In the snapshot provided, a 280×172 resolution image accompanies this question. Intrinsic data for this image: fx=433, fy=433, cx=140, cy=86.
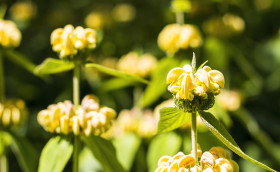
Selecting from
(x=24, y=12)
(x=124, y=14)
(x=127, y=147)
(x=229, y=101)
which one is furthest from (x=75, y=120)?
(x=24, y=12)

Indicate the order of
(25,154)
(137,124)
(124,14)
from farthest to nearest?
(124,14), (137,124), (25,154)

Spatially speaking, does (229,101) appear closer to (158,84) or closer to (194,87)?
(158,84)

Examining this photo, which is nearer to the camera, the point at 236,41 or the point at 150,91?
the point at 150,91

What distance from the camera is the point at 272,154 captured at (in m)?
1.72

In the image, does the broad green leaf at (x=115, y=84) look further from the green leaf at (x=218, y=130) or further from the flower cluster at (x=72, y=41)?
the green leaf at (x=218, y=130)

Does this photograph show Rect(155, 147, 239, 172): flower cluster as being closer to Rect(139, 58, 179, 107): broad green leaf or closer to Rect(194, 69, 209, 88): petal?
Rect(194, 69, 209, 88): petal

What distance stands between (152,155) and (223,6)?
30.8 inches

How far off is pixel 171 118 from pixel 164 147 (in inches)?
19.3

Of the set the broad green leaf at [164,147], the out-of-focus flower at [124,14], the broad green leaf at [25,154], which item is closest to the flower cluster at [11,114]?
the broad green leaf at [25,154]

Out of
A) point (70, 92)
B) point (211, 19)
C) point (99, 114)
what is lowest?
point (99, 114)

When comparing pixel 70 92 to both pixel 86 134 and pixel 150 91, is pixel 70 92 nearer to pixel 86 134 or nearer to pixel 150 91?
pixel 150 91

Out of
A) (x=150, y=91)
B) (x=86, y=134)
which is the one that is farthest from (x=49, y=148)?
(x=150, y=91)

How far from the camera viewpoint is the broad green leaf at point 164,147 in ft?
3.88

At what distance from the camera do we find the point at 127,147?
140cm
